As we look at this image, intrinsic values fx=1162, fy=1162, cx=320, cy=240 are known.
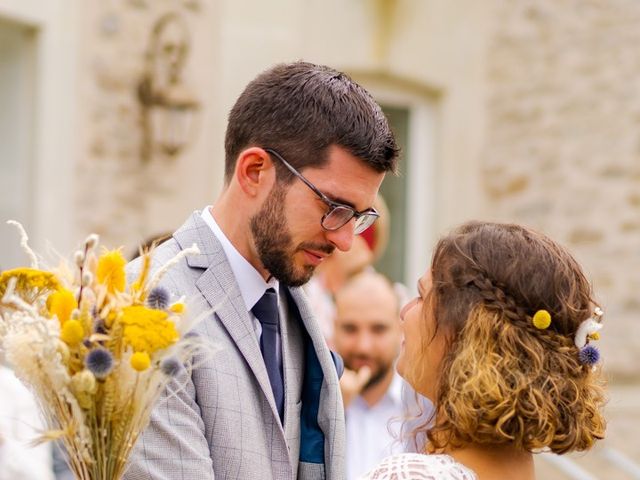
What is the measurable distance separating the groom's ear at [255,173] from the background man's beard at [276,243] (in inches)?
1.4

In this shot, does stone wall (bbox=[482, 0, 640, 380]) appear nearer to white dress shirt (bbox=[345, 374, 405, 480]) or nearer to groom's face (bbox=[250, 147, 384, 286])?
white dress shirt (bbox=[345, 374, 405, 480])

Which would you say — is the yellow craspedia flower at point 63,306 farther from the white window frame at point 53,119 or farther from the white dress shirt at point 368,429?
the white window frame at point 53,119

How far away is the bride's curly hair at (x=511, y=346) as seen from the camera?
237 centimetres

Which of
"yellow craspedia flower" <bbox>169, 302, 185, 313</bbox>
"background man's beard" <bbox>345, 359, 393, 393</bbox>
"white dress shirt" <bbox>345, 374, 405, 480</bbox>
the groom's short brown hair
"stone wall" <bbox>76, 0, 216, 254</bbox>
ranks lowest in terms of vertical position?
"white dress shirt" <bbox>345, 374, 405, 480</bbox>

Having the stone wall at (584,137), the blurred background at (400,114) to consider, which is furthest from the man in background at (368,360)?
the stone wall at (584,137)

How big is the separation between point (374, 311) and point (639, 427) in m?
4.49

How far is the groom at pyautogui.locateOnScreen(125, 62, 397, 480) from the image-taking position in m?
2.62

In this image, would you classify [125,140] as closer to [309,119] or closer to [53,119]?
[53,119]

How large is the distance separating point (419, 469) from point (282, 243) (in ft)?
2.12

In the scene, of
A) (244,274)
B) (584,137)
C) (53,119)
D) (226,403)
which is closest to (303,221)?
(244,274)

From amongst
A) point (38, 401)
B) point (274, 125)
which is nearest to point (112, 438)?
point (38, 401)

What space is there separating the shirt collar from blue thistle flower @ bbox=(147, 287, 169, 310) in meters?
0.55

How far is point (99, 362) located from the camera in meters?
2.06

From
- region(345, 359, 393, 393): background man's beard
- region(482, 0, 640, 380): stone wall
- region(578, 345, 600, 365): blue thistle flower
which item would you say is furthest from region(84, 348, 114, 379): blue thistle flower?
region(482, 0, 640, 380): stone wall
